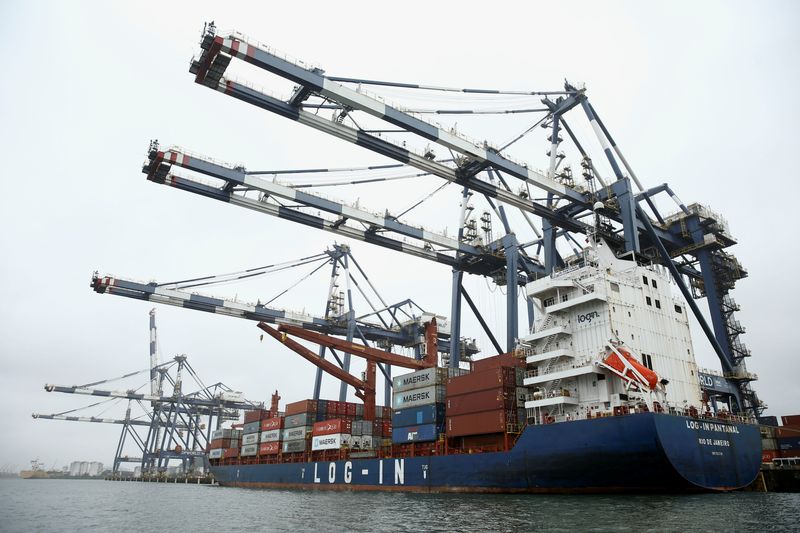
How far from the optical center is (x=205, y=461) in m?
78.1

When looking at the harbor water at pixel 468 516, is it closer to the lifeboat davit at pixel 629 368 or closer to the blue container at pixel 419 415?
the lifeboat davit at pixel 629 368

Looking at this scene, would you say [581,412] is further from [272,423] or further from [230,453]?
[230,453]

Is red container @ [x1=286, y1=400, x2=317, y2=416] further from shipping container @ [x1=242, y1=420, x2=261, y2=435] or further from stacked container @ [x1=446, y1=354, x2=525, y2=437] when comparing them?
stacked container @ [x1=446, y1=354, x2=525, y2=437]

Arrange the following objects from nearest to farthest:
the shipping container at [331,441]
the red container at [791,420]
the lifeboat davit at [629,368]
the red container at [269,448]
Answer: the lifeboat davit at [629,368], the red container at [791,420], the shipping container at [331,441], the red container at [269,448]

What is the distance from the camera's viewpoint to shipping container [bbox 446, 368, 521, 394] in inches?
972

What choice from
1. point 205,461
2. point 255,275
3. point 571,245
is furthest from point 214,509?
point 205,461

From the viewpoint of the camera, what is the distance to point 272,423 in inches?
1705

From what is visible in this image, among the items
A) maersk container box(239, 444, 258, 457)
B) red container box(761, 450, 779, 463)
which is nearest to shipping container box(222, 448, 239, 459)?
maersk container box(239, 444, 258, 457)

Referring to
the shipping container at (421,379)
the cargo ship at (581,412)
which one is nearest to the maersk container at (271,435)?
the cargo ship at (581,412)

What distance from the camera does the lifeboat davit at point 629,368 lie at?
21062mm

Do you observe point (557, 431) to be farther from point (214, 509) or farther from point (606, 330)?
point (214, 509)

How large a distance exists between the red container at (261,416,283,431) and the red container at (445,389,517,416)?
20046mm

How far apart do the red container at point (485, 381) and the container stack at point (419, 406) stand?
193 centimetres

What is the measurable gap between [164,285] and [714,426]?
3455 cm
